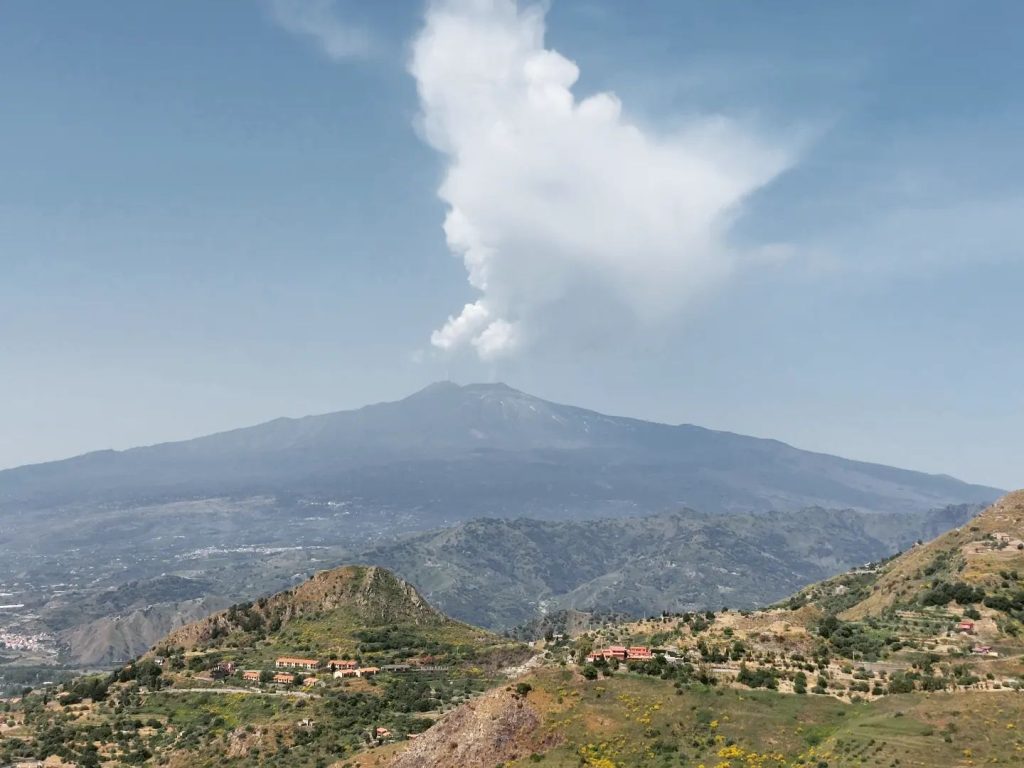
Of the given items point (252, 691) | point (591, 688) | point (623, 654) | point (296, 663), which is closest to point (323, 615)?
point (296, 663)

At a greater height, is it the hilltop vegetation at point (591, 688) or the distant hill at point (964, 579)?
the distant hill at point (964, 579)

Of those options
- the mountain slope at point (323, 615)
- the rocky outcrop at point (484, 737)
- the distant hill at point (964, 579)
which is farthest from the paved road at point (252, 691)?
the distant hill at point (964, 579)

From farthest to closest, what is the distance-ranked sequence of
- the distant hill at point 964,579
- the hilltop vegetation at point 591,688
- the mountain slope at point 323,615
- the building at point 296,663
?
the mountain slope at point 323,615
the building at point 296,663
the distant hill at point 964,579
the hilltop vegetation at point 591,688

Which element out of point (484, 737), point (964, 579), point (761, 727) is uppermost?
point (964, 579)

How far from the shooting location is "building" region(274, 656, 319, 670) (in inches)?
5005

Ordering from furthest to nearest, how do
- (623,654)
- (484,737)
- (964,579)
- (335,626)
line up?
(335,626) < (964,579) < (623,654) < (484,737)

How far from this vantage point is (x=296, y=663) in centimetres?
12875

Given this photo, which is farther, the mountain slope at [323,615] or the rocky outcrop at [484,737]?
the mountain slope at [323,615]

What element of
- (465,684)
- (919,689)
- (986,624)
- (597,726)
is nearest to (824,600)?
(986,624)

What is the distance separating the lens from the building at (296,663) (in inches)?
5005

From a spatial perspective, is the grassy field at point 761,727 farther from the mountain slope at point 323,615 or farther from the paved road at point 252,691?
the mountain slope at point 323,615

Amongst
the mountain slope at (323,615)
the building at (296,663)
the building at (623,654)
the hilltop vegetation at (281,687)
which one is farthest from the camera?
A: the mountain slope at (323,615)

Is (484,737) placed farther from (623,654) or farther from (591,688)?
(623,654)

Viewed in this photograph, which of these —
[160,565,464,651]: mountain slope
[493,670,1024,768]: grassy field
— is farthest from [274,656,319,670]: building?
[493,670,1024,768]: grassy field
